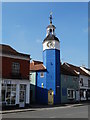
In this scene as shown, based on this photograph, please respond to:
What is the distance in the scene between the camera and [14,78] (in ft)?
93.6

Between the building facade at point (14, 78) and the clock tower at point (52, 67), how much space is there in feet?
26.1

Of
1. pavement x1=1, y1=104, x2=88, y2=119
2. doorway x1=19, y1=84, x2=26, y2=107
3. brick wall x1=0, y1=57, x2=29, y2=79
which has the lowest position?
pavement x1=1, y1=104, x2=88, y2=119

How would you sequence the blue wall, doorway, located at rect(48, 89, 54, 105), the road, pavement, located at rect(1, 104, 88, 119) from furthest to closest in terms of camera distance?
the blue wall, doorway, located at rect(48, 89, 54, 105), pavement, located at rect(1, 104, 88, 119), the road

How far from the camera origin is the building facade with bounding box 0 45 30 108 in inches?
1083

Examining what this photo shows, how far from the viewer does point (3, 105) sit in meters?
26.7

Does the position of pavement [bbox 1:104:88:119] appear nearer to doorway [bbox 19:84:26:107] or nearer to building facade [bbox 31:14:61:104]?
doorway [bbox 19:84:26:107]

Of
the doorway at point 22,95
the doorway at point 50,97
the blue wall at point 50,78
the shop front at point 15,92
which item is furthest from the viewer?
the blue wall at point 50,78

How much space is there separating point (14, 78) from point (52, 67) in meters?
10.7

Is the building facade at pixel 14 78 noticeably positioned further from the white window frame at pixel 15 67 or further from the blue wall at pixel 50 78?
the blue wall at pixel 50 78

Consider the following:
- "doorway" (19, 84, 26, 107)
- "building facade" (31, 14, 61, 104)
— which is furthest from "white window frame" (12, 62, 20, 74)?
"building facade" (31, 14, 61, 104)

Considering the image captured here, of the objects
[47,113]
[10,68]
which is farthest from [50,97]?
[47,113]

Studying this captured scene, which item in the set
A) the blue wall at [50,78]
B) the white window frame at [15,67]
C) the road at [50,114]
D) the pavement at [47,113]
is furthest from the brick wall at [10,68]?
the blue wall at [50,78]

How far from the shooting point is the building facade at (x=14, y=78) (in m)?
27.5

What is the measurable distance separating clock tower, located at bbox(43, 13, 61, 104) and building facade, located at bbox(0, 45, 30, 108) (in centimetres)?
796
